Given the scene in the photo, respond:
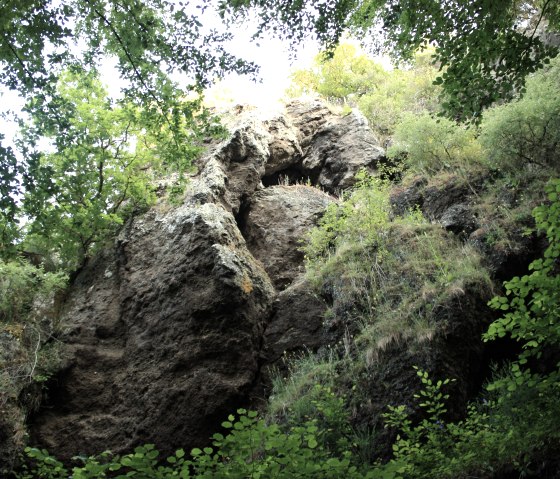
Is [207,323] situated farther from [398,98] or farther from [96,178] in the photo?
[398,98]

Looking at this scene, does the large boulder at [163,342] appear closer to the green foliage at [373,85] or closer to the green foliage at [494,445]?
the green foliage at [494,445]

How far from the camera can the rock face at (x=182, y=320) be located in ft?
26.0

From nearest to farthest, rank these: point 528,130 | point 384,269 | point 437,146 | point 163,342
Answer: point 163,342, point 384,269, point 528,130, point 437,146

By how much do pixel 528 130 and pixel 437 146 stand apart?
2.14 metres

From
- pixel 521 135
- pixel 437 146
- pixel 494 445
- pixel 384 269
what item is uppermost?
pixel 437 146

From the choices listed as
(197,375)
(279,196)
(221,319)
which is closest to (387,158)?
(279,196)

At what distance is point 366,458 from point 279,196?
25.0ft

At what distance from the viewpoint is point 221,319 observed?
8500mm

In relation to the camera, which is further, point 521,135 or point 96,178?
point 96,178

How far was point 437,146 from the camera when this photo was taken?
10852 mm

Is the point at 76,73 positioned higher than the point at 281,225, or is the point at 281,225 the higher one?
the point at 76,73

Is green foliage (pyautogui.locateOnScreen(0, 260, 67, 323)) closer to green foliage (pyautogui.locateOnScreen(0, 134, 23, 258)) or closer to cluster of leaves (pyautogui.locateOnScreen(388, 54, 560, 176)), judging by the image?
green foliage (pyautogui.locateOnScreen(0, 134, 23, 258))

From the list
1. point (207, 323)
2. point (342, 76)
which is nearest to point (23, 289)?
point (207, 323)

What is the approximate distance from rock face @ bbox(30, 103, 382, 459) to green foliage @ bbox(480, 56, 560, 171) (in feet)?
14.2
